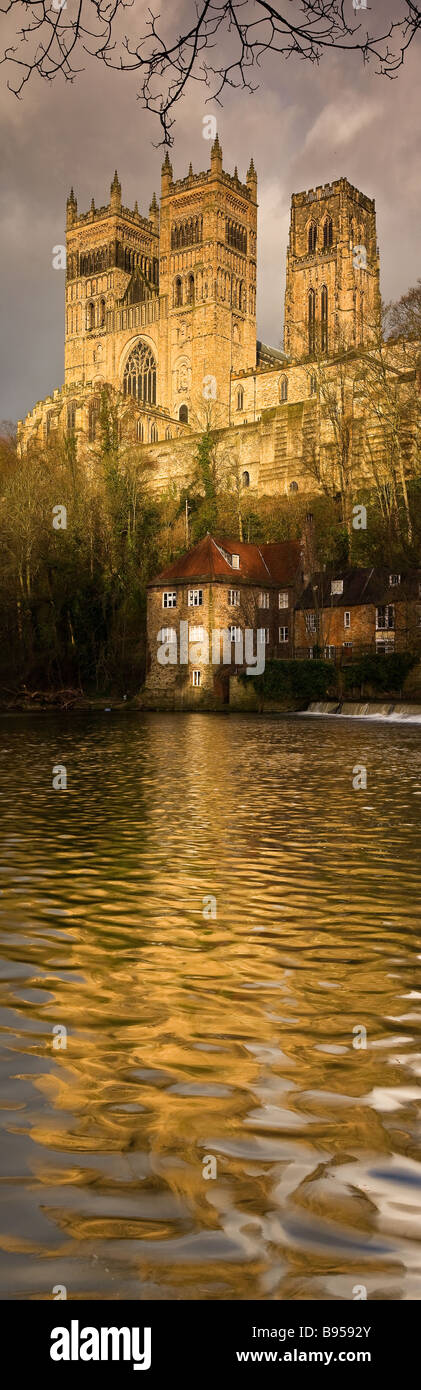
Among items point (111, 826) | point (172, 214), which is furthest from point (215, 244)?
point (111, 826)

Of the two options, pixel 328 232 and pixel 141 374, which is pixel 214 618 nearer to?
pixel 141 374

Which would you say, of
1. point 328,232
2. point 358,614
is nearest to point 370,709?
point 358,614

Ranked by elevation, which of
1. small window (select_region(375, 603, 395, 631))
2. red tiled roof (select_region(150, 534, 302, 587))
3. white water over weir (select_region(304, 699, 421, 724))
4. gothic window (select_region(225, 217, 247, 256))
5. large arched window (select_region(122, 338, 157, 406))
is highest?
gothic window (select_region(225, 217, 247, 256))

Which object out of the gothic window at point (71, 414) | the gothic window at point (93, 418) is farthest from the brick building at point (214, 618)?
the gothic window at point (71, 414)

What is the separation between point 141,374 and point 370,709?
80.5 m

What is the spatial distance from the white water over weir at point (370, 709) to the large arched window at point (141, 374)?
7268 centimetres

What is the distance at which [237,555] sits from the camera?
2458 inches

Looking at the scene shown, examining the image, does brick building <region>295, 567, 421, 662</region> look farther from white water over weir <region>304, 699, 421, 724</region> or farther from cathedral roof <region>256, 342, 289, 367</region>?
cathedral roof <region>256, 342, 289, 367</region>

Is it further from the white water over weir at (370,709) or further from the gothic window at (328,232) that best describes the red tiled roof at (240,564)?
the gothic window at (328,232)

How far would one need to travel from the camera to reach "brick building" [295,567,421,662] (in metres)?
53.8

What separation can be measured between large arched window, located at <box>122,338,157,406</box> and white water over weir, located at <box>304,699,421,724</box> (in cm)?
7268

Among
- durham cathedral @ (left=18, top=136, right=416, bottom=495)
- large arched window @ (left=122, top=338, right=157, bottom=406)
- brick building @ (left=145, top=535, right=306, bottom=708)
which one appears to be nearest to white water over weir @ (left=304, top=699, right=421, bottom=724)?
brick building @ (left=145, top=535, right=306, bottom=708)

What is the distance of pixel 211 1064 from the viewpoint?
4.55m

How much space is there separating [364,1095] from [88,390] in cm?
10802
